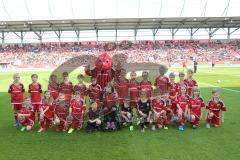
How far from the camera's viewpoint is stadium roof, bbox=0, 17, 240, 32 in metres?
42.6

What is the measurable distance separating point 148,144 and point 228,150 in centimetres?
160

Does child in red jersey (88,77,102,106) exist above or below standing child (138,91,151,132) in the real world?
above

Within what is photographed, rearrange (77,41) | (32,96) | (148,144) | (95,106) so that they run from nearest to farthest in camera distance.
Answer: (148,144) < (95,106) < (32,96) < (77,41)

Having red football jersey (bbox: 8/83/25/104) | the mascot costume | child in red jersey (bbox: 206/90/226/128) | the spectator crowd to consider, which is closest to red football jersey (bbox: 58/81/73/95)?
the mascot costume

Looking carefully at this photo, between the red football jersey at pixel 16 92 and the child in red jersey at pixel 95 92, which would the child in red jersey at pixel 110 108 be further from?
the red football jersey at pixel 16 92

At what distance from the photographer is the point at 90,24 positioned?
44906 millimetres

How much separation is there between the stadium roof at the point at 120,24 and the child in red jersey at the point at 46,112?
1329 inches

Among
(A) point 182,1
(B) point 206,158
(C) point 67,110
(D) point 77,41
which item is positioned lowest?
(B) point 206,158

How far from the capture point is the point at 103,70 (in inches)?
334

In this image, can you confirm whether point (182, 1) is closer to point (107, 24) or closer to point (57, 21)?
point (107, 24)

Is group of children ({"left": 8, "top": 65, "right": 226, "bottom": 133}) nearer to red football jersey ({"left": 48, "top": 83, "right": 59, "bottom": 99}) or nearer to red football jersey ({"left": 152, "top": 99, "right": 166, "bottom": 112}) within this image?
red football jersey ({"left": 152, "top": 99, "right": 166, "bottom": 112})

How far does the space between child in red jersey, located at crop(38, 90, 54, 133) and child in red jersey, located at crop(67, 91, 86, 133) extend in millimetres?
547

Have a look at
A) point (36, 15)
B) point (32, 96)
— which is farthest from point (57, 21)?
point (32, 96)

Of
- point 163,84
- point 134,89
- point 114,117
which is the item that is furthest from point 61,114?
point 163,84
